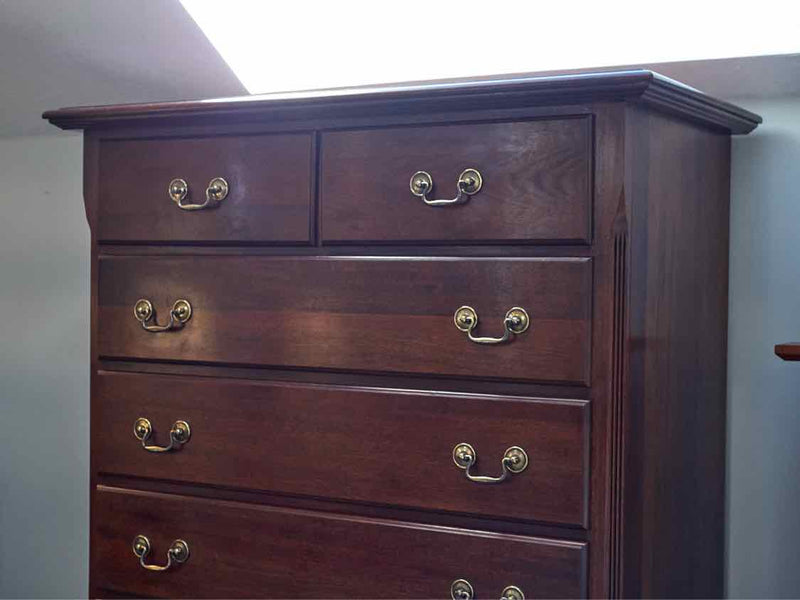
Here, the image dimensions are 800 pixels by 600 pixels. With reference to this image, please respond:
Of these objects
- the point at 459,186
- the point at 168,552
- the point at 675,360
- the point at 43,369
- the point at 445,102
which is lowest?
the point at 168,552

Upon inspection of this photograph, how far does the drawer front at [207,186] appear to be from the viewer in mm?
1603

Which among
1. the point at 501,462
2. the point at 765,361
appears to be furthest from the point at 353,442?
the point at 765,361

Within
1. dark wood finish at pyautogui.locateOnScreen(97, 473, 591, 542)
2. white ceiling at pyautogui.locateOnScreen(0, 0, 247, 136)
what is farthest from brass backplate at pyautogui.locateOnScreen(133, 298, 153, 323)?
white ceiling at pyautogui.locateOnScreen(0, 0, 247, 136)

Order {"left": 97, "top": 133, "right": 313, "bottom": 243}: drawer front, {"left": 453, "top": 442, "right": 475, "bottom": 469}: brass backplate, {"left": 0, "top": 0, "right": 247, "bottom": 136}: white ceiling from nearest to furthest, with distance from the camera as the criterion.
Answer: {"left": 453, "top": 442, "right": 475, "bottom": 469}: brass backplate, {"left": 97, "top": 133, "right": 313, "bottom": 243}: drawer front, {"left": 0, "top": 0, "right": 247, "bottom": 136}: white ceiling

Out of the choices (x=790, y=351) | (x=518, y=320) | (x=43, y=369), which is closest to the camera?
(x=518, y=320)

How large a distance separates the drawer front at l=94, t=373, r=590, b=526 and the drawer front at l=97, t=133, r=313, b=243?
23 cm

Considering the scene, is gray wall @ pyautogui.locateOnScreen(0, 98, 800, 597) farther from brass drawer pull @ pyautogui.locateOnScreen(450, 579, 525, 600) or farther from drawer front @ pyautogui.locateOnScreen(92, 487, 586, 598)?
brass drawer pull @ pyautogui.locateOnScreen(450, 579, 525, 600)

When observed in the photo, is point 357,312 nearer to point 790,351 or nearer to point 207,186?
point 207,186

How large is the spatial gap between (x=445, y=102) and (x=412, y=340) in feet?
1.10

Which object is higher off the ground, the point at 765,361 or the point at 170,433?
the point at 765,361

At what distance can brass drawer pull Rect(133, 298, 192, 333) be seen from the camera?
169 cm

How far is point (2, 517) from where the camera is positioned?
2.62m

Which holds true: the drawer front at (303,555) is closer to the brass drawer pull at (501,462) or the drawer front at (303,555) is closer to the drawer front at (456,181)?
the brass drawer pull at (501,462)

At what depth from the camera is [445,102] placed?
146cm
